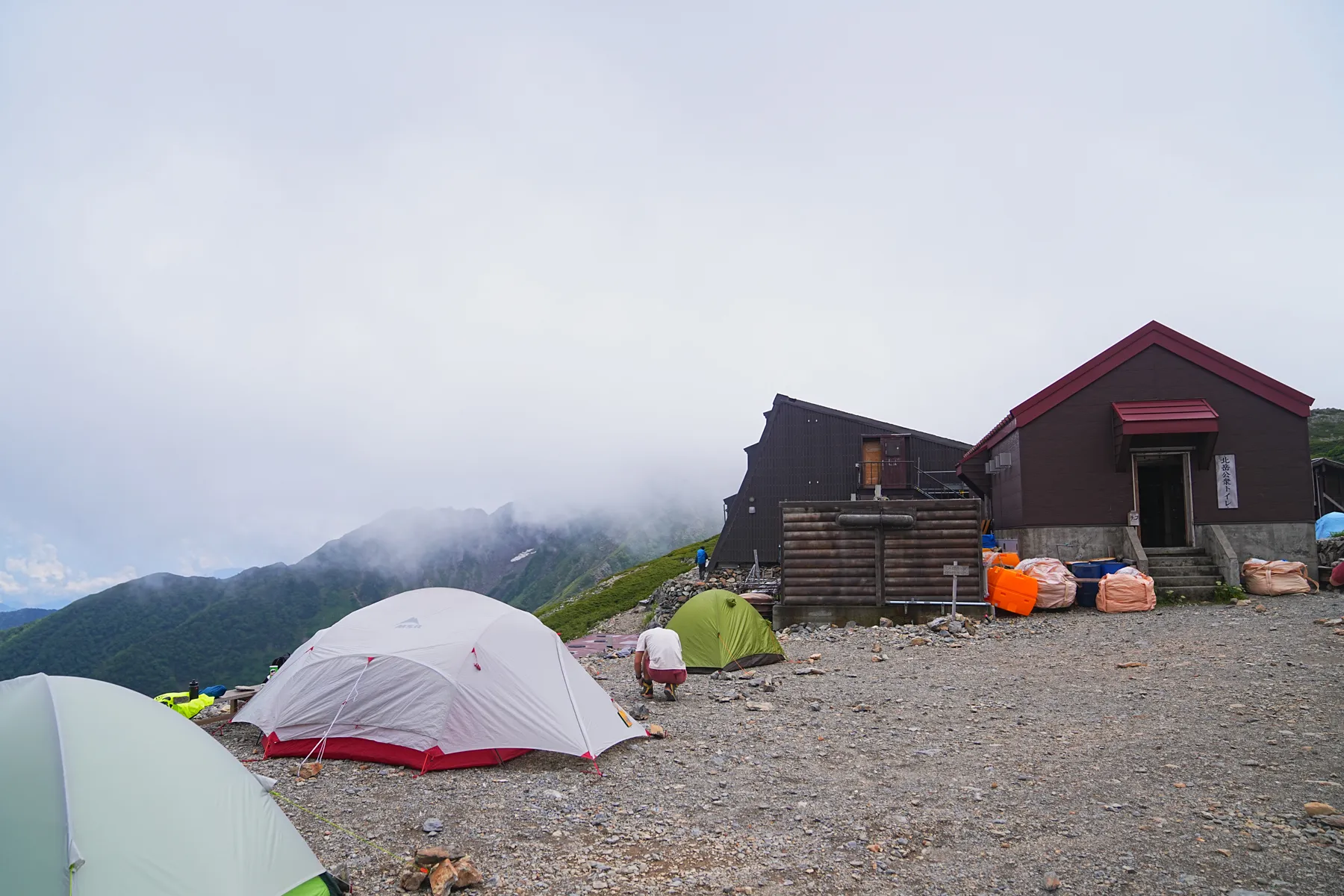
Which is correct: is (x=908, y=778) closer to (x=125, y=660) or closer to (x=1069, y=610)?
(x=1069, y=610)

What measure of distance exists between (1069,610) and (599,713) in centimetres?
1473

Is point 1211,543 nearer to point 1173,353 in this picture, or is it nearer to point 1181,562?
point 1181,562

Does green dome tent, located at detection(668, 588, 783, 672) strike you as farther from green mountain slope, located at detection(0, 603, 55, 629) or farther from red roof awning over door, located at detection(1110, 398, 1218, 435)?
green mountain slope, located at detection(0, 603, 55, 629)

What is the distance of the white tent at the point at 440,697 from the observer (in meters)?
8.48

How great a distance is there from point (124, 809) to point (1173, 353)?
2422 cm

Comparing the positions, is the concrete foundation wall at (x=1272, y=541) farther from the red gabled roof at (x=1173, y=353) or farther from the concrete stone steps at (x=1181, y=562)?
the red gabled roof at (x=1173, y=353)

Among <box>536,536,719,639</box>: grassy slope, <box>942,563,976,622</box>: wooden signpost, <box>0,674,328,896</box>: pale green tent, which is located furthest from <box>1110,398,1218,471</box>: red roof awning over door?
<box>536,536,719,639</box>: grassy slope

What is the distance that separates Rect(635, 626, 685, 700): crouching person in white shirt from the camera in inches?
470

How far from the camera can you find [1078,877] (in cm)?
515

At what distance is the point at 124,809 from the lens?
4.82 metres

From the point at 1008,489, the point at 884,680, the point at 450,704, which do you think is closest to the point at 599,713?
the point at 450,704

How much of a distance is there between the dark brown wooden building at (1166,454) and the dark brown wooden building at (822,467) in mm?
11125

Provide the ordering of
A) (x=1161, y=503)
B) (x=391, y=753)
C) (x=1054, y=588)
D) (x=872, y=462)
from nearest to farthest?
(x=391, y=753) < (x=1054, y=588) < (x=1161, y=503) < (x=872, y=462)

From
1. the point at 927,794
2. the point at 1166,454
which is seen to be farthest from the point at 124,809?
the point at 1166,454
